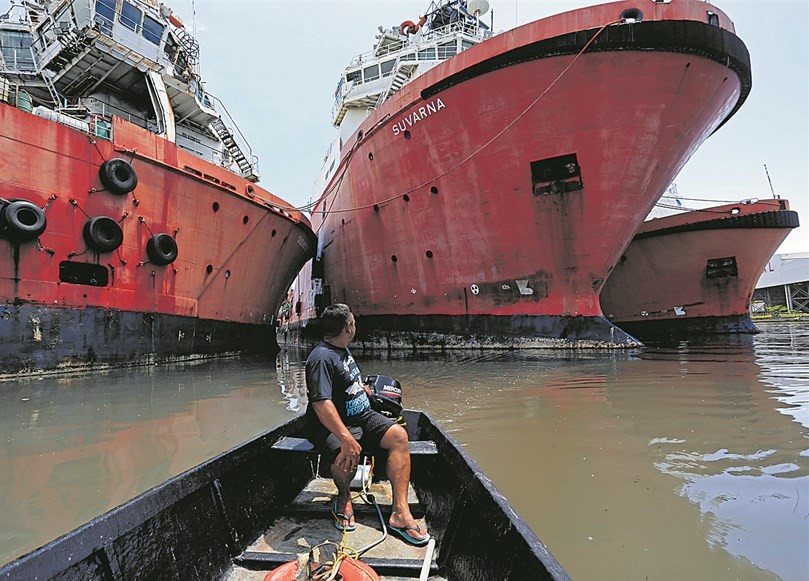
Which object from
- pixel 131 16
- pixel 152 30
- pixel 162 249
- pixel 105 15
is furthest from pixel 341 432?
pixel 152 30

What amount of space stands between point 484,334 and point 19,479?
10019 millimetres

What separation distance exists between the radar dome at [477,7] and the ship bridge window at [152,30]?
39.1ft

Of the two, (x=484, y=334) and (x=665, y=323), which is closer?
(x=484, y=334)

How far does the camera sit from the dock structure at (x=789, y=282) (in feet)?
118

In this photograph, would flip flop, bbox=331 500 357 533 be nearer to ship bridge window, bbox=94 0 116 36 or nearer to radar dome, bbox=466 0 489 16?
ship bridge window, bbox=94 0 116 36

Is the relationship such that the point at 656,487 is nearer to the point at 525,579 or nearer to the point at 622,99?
the point at 525,579

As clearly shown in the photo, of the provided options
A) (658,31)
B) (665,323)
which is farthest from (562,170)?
(665,323)

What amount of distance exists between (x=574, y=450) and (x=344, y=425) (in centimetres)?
201

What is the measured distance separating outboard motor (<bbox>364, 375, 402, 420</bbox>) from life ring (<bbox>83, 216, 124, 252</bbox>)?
8158mm

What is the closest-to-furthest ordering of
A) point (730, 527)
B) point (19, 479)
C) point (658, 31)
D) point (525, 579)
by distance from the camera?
point (525, 579), point (730, 527), point (19, 479), point (658, 31)

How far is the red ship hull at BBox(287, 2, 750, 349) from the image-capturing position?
9211mm

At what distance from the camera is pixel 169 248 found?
9.66 metres

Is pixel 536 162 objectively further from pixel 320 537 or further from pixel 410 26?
pixel 410 26

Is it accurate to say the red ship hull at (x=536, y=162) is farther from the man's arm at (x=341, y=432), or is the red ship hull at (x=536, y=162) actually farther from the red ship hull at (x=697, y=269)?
the man's arm at (x=341, y=432)
